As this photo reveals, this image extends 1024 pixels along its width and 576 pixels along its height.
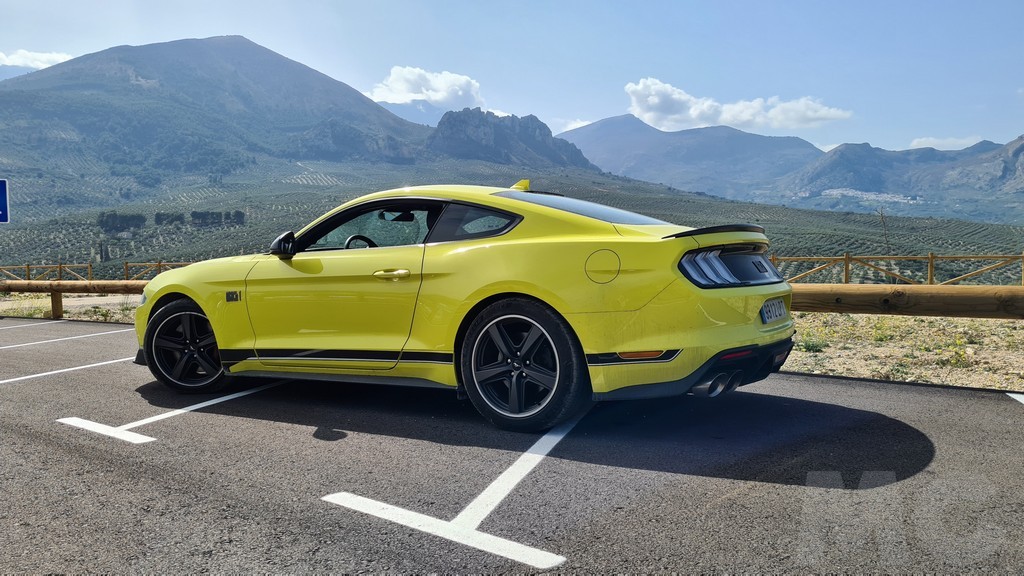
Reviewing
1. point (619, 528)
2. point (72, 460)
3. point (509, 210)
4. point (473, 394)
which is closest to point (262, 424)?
point (72, 460)

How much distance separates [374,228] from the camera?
15.5 ft

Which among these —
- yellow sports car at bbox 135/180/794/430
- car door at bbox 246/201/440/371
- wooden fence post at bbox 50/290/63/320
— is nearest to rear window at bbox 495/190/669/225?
yellow sports car at bbox 135/180/794/430

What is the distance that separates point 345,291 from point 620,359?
1.81 meters

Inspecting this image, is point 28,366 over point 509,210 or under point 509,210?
under

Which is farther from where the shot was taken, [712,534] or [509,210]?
[509,210]

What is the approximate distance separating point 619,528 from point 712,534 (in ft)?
1.12

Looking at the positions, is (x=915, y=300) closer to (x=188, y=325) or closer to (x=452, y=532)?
(x=452, y=532)

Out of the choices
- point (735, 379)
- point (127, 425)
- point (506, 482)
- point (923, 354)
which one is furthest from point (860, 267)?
point (127, 425)

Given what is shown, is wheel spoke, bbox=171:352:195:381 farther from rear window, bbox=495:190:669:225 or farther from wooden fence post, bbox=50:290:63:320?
wooden fence post, bbox=50:290:63:320

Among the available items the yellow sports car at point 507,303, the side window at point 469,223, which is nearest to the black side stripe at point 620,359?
the yellow sports car at point 507,303

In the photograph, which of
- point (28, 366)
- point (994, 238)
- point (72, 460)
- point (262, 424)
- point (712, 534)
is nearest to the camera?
point (712, 534)

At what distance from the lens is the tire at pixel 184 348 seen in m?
5.12

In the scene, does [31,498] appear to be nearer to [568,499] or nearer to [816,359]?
[568,499]

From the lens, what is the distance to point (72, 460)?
3535 mm
